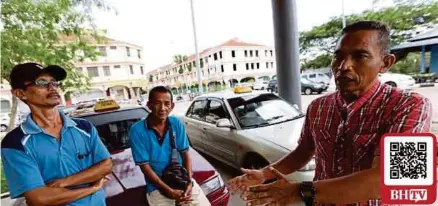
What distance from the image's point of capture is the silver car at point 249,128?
2.82 metres

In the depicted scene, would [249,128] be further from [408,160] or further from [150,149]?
[408,160]

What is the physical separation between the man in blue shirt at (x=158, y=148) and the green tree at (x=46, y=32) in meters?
2.28

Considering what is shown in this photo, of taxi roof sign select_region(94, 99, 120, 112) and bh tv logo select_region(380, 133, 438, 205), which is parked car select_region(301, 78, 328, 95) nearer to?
taxi roof sign select_region(94, 99, 120, 112)

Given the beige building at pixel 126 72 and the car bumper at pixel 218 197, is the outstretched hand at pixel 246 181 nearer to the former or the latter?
the car bumper at pixel 218 197

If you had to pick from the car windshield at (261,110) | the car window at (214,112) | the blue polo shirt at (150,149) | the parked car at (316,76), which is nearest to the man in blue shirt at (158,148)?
the blue polo shirt at (150,149)

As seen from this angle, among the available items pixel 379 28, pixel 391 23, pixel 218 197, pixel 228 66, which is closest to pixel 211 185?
pixel 218 197

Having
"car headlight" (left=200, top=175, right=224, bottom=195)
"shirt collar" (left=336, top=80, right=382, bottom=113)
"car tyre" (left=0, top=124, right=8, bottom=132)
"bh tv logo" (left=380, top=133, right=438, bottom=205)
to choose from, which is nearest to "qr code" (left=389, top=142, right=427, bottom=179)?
"bh tv logo" (left=380, top=133, right=438, bottom=205)

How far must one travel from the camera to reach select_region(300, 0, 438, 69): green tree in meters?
6.13

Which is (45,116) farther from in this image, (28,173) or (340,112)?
(340,112)

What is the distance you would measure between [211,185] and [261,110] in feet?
5.18

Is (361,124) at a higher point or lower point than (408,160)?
higher

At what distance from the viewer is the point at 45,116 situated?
1.41 m

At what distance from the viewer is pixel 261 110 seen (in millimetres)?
3502

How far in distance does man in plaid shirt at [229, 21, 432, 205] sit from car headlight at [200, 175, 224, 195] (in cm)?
131
